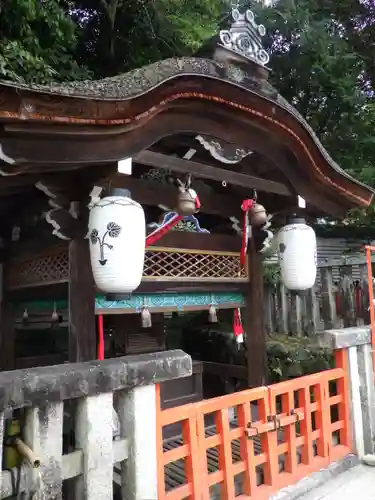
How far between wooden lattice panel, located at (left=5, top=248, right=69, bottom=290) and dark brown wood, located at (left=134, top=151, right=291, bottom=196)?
3.88 feet

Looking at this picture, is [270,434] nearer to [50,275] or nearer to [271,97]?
[50,275]

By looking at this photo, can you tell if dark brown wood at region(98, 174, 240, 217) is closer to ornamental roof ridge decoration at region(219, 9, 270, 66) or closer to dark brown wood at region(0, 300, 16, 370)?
ornamental roof ridge decoration at region(219, 9, 270, 66)

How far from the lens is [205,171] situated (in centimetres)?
419

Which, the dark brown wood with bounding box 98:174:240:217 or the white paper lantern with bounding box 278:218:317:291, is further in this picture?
the white paper lantern with bounding box 278:218:317:291

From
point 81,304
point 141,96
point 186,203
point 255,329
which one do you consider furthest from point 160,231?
point 255,329

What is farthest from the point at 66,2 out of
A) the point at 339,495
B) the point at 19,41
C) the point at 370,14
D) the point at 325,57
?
the point at 339,495

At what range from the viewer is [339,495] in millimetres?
3826

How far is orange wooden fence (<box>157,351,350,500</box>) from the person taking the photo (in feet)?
10.2

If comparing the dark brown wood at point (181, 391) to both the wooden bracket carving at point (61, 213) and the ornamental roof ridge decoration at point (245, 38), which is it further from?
the ornamental roof ridge decoration at point (245, 38)

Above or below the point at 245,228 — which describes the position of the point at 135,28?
above

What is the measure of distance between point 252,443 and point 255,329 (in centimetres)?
191

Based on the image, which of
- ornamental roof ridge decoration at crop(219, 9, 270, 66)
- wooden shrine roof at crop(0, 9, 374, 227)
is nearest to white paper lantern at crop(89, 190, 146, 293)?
wooden shrine roof at crop(0, 9, 374, 227)

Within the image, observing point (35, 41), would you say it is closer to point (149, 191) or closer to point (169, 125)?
point (149, 191)

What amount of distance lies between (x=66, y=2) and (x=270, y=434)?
8.13m
